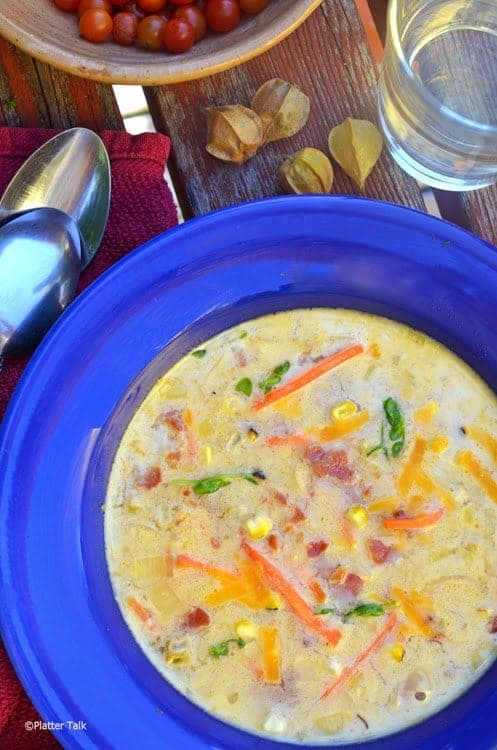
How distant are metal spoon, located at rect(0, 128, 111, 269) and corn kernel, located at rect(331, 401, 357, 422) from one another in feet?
1.49

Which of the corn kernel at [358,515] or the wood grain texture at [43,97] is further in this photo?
the wood grain texture at [43,97]

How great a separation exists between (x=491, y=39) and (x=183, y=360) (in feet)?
2.40

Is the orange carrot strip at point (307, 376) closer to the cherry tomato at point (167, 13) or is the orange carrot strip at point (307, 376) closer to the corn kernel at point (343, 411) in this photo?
the corn kernel at point (343, 411)

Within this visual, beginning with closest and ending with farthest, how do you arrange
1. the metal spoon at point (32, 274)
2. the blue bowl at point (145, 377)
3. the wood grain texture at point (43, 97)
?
1. the blue bowl at point (145, 377)
2. the metal spoon at point (32, 274)
3. the wood grain texture at point (43, 97)

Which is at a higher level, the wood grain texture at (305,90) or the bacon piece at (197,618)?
the wood grain texture at (305,90)

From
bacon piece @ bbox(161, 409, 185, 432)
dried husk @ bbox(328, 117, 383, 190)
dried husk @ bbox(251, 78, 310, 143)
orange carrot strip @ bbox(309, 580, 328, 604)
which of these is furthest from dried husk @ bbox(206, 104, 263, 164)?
orange carrot strip @ bbox(309, 580, 328, 604)

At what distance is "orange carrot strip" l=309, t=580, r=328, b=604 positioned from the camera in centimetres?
114

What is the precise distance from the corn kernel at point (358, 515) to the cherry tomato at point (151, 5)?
829 mm

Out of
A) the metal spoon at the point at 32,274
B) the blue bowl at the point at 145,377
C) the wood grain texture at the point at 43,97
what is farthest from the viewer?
the wood grain texture at the point at 43,97

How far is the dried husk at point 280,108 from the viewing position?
1257mm

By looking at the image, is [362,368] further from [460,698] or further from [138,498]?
[460,698]

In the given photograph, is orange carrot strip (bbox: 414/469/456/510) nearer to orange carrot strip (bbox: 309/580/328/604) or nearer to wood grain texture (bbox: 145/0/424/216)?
orange carrot strip (bbox: 309/580/328/604)

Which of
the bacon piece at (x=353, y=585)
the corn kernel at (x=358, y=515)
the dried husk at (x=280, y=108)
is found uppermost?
the dried husk at (x=280, y=108)

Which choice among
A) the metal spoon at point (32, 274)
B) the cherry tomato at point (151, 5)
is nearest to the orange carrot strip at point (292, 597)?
the metal spoon at point (32, 274)
